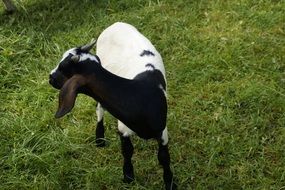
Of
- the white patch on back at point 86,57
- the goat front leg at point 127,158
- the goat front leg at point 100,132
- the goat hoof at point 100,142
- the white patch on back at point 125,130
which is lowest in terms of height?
the goat hoof at point 100,142

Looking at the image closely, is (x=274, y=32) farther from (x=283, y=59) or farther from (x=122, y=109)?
(x=122, y=109)

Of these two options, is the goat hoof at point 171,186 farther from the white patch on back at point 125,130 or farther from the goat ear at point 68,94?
the goat ear at point 68,94

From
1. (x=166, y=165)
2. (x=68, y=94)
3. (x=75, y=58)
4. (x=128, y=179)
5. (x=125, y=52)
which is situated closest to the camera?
(x=68, y=94)

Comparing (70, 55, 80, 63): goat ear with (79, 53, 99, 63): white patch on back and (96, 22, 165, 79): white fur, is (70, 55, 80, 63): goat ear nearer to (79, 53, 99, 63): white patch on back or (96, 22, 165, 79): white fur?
(79, 53, 99, 63): white patch on back

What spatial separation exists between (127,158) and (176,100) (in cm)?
137

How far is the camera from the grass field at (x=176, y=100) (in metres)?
5.04

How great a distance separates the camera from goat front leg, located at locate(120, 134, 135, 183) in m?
4.54

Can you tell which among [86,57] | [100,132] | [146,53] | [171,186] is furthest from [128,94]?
[100,132]

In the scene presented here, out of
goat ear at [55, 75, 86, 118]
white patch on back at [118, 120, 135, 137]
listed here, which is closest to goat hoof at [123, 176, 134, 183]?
white patch on back at [118, 120, 135, 137]

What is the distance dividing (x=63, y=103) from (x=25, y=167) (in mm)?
1654

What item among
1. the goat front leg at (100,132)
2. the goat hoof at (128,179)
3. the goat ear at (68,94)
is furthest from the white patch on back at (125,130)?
the goat front leg at (100,132)

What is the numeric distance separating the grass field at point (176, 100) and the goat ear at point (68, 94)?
4.52 ft

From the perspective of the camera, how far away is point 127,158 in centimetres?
469

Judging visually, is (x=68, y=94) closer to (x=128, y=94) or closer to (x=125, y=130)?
(x=128, y=94)
